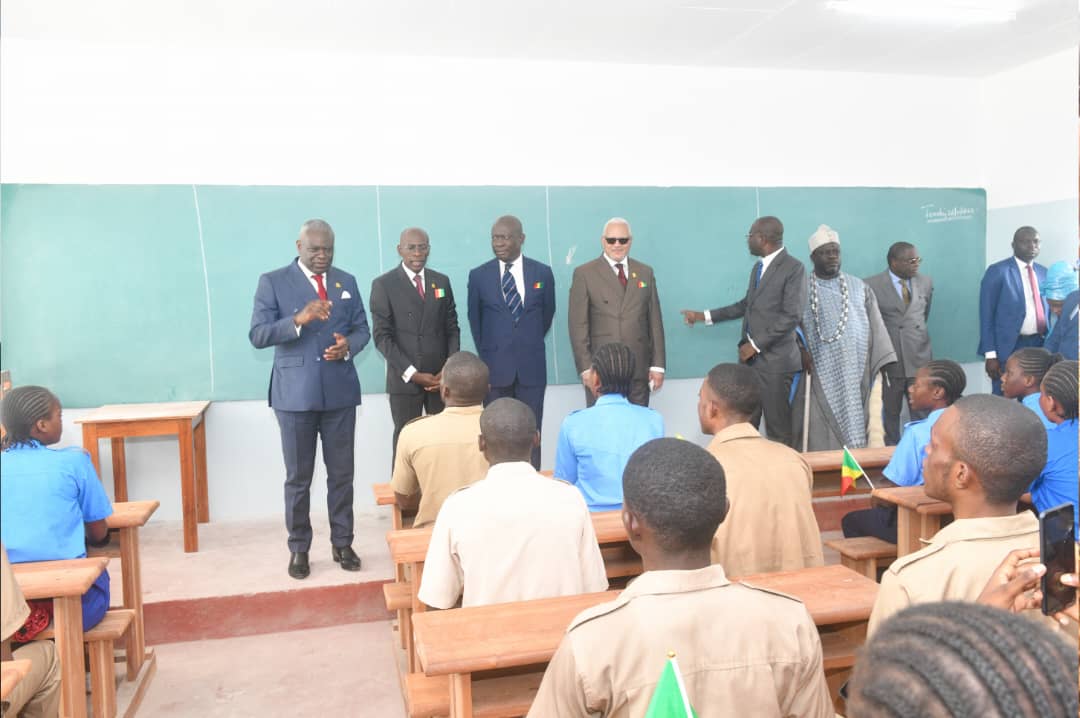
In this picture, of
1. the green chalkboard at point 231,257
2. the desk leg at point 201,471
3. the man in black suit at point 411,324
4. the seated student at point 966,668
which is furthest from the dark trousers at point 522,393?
the seated student at point 966,668

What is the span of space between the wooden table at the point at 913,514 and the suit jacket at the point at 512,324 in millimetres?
2082

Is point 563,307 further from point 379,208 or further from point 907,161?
point 907,161

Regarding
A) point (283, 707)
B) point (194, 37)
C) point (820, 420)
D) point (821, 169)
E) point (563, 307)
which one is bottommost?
point (283, 707)

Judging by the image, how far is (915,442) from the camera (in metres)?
3.14

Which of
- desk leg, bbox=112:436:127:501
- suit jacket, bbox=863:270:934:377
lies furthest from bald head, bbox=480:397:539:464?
suit jacket, bbox=863:270:934:377

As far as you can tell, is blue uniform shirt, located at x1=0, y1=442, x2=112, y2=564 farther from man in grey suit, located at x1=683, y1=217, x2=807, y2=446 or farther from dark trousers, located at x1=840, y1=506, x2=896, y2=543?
man in grey suit, located at x1=683, y1=217, x2=807, y2=446

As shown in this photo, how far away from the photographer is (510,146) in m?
5.40

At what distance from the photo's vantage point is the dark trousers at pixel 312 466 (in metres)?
3.80

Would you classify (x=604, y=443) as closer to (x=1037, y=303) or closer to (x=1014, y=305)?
(x=1014, y=305)

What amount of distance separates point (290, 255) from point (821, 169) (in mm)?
3530

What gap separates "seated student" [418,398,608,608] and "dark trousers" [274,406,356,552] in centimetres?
181

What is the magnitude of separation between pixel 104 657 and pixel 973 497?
2504mm

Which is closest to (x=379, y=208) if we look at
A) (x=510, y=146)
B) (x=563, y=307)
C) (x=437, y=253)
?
(x=437, y=253)

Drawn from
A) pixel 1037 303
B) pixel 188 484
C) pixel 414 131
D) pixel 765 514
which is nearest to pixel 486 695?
pixel 765 514
